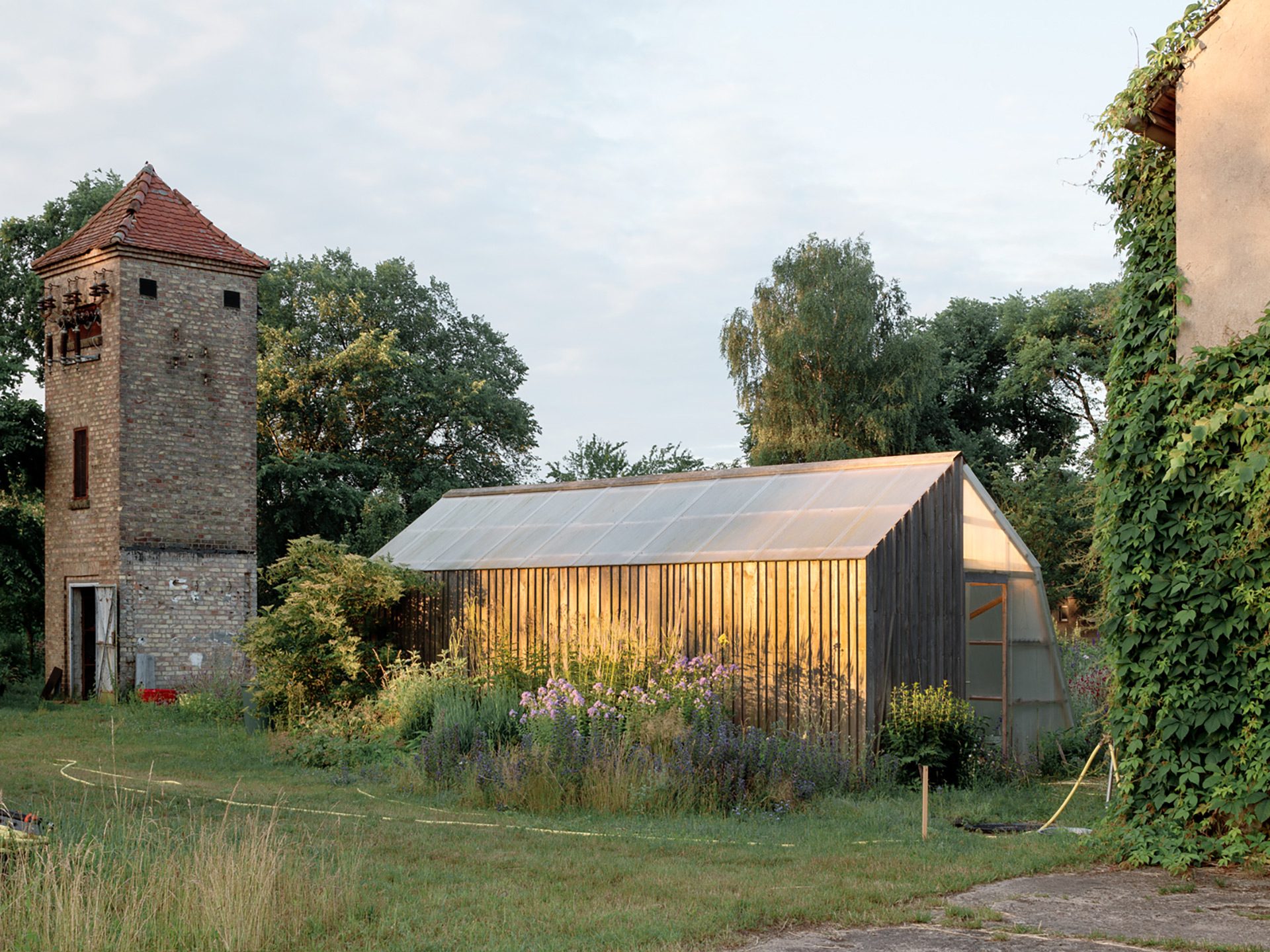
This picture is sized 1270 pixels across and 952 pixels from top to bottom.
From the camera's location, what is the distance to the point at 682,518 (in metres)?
17.0

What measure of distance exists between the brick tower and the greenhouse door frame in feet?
45.4

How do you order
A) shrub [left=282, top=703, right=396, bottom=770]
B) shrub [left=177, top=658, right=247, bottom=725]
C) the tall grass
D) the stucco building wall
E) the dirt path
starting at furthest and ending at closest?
shrub [left=177, top=658, right=247, bottom=725]
shrub [left=282, top=703, right=396, bottom=770]
the stucco building wall
the dirt path
the tall grass

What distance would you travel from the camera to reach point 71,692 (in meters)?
24.7

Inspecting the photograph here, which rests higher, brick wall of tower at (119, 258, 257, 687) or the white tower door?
brick wall of tower at (119, 258, 257, 687)

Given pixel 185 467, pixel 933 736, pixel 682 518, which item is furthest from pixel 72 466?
pixel 933 736

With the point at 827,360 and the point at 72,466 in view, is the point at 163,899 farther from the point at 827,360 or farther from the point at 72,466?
the point at 827,360

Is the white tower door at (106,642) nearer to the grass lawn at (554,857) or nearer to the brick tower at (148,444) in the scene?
the brick tower at (148,444)

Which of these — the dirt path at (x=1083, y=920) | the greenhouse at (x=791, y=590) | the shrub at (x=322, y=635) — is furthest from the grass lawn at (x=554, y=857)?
the shrub at (x=322, y=635)

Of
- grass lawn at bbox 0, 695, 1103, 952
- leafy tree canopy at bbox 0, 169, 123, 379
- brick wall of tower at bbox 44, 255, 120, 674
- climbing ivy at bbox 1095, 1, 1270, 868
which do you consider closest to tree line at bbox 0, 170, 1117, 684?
leafy tree canopy at bbox 0, 169, 123, 379

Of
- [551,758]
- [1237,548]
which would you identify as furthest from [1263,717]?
[551,758]

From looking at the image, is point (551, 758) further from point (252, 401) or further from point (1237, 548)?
point (252, 401)

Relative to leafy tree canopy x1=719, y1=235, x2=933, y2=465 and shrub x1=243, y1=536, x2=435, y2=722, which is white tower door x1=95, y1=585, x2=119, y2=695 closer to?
shrub x1=243, y1=536, x2=435, y2=722

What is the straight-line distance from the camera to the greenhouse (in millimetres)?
14234

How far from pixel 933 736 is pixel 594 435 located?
20.8m
